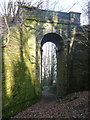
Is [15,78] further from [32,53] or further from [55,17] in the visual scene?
[55,17]

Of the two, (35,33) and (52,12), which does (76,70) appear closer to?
(35,33)

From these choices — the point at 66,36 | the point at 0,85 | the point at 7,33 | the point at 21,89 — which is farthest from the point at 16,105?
the point at 66,36

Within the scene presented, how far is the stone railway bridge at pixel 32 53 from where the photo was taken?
20.7 feet

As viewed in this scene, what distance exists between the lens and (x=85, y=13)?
8.88 meters

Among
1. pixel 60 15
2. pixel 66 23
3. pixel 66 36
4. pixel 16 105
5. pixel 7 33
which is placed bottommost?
pixel 16 105

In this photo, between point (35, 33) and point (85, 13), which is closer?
point (85, 13)

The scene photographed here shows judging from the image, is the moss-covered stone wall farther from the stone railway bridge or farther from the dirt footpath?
the dirt footpath

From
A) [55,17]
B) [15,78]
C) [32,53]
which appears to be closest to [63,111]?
[15,78]

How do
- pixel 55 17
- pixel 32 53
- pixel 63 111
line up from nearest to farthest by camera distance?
pixel 63 111 → pixel 32 53 → pixel 55 17

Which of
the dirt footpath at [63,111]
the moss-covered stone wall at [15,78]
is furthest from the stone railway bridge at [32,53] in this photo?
the dirt footpath at [63,111]

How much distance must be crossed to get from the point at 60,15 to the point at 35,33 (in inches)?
130

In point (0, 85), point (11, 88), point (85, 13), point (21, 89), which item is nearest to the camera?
point (0, 85)

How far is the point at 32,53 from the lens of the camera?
32.3 feet

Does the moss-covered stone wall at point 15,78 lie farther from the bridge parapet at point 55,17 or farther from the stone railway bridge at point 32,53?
the bridge parapet at point 55,17
